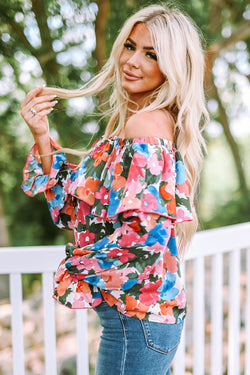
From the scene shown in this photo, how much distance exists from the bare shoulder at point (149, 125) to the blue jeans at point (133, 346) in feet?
1.53

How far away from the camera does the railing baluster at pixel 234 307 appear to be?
174 cm

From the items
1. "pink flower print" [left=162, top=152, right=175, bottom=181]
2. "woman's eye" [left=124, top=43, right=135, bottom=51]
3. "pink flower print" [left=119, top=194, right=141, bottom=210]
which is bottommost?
"pink flower print" [left=119, top=194, right=141, bottom=210]

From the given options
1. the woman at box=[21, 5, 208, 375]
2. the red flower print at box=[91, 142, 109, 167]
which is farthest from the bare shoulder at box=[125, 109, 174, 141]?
the red flower print at box=[91, 142, 109, 167]

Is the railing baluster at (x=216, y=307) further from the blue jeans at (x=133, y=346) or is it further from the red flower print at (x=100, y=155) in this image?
the red flower print at (x=100, y=155)

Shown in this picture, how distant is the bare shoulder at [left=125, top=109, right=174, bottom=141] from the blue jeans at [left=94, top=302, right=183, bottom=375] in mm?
466

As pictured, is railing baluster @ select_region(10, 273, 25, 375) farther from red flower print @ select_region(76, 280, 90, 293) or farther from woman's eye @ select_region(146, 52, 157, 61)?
woman's eye @ select_region(146, 52, 157, 61)

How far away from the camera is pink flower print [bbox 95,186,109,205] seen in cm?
108

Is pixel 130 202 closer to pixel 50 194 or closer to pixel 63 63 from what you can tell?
pixel 50 194

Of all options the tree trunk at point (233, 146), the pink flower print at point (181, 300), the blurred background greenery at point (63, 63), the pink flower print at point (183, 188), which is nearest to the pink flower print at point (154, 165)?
the pink flower print at point (183, 188)

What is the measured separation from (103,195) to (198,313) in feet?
2.67

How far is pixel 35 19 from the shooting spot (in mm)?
2158

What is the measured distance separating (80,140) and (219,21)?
1158mm

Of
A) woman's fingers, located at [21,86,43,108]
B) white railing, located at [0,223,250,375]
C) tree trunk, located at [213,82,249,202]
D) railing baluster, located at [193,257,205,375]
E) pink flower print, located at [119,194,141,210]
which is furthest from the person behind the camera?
tree trunk, located at [213,82,249,202]

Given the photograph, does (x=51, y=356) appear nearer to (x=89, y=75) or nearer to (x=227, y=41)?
(x=89, y=75)
